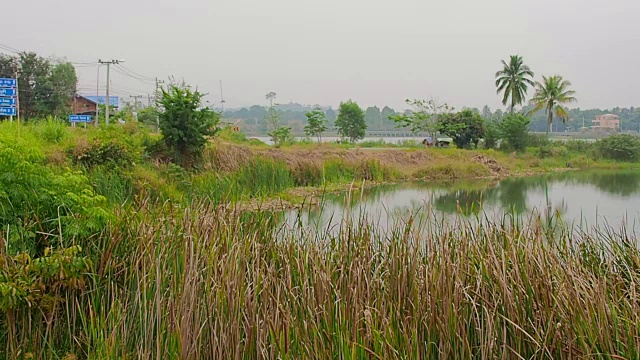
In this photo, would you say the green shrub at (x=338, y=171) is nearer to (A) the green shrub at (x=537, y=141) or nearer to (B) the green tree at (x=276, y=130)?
(B) the green tree at (x=276, y=130)

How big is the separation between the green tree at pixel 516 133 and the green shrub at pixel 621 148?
458 cm

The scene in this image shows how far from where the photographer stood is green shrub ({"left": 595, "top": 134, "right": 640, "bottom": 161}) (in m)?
27.3

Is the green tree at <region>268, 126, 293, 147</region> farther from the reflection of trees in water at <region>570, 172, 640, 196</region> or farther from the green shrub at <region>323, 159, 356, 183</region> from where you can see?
the reflection of trees in water at <region>570, 172, 640, 196</region>

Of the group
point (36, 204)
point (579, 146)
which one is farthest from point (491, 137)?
point (36, 204)

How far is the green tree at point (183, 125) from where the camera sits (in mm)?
12102

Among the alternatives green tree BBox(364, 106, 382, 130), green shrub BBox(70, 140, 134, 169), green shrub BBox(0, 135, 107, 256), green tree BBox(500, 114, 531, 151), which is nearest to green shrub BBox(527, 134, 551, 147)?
green tree BBox(500, 114, 531, 151)

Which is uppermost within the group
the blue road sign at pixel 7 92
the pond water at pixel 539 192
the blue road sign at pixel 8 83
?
the blue road sign at pixel 8 83

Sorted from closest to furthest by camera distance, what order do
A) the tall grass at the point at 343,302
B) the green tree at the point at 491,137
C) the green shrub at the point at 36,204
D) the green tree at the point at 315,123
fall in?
the tall grass at the point at 343,302 < the green shrub at the point at 36,204 < the green tree at the point at 491,137 < the green tree at the point at 315,123

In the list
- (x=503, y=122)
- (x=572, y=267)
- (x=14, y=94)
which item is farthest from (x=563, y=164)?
(x=572, y=267)

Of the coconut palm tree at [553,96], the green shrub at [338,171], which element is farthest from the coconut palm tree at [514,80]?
the green shrub at [338,171]

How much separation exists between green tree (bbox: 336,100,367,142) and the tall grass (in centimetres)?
2698

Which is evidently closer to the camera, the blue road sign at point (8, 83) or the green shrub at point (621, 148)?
the blue road sign at point (8, 83)

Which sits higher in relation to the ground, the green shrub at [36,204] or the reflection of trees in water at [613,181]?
the green shrub at [36,204]

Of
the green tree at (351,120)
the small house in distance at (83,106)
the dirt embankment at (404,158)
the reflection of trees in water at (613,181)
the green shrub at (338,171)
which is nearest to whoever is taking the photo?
the dirt embankment at (404,158)
